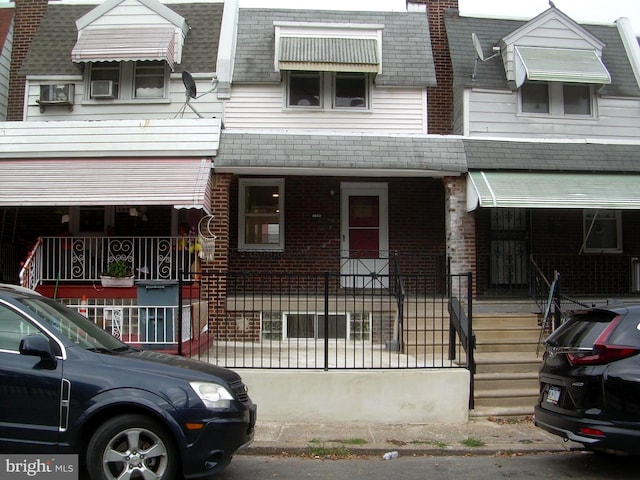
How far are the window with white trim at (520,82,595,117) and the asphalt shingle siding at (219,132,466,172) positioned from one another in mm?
2065

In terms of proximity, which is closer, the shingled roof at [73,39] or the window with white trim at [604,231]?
the shingled roof at [73,39]

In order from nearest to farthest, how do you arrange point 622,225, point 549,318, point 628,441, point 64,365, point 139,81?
1. point 64,365
2. point 628,441
3. point 549,318
4. point 139,81
5. point 622,225

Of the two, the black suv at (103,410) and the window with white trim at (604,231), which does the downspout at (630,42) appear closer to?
the window with white trim at (604,231)

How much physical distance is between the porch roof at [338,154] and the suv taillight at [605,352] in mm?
5921

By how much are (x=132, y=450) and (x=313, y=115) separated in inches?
331

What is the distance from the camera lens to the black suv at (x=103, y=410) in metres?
4.78

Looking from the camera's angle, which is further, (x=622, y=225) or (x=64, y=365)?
(x=622, y=225)

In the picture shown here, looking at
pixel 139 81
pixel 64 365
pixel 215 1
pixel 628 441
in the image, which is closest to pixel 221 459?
pixel 64 365

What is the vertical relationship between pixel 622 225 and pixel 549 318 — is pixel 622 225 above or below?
above

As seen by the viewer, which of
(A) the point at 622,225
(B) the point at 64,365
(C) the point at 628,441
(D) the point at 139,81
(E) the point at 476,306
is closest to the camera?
(B) the point at 64,365

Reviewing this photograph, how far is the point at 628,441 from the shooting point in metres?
5.29

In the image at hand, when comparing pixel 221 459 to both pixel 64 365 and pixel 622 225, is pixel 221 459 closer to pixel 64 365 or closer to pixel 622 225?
pixel 64 365

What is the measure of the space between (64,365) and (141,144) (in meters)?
6.63

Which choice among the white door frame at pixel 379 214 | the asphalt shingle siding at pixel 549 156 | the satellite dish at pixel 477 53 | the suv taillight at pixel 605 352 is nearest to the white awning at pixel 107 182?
the white door frame at pixel 379 214
